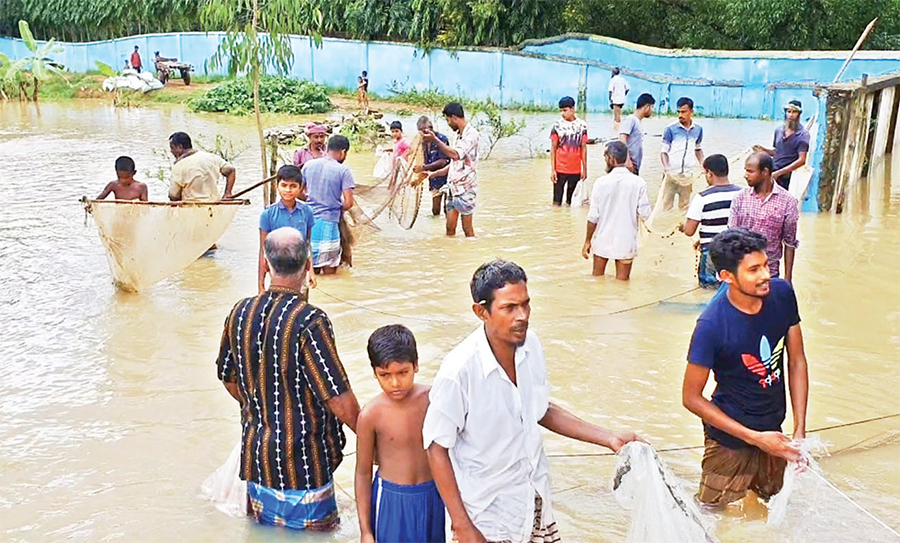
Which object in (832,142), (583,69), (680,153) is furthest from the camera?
(583,69)

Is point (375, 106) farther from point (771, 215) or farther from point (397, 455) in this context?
point (397, 455)

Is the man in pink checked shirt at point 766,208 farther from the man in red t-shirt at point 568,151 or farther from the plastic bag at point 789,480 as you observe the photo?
the man in red t-shirt at point 568,151

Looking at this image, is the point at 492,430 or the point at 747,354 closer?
the point at 492,430

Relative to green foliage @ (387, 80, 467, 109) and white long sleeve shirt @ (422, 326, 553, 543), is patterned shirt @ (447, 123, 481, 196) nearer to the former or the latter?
white long sleeve shirt @ (422, 326, 553, 543)

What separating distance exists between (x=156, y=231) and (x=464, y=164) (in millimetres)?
3137

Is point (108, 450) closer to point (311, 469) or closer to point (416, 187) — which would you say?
point (311, 469)

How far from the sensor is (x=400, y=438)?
3150 millimetres

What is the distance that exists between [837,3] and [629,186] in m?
18.3

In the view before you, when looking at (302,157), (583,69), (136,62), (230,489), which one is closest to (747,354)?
(230,489)

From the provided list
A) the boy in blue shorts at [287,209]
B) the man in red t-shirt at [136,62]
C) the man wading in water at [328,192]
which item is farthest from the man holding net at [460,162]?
the man in red t-shirt at [136,62]

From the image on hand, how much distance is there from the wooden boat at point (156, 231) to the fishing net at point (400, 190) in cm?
215

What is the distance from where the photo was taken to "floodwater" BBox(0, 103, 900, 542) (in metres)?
4.34

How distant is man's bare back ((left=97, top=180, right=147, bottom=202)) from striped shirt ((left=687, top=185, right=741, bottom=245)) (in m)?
4.39

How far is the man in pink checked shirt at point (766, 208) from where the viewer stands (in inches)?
223
